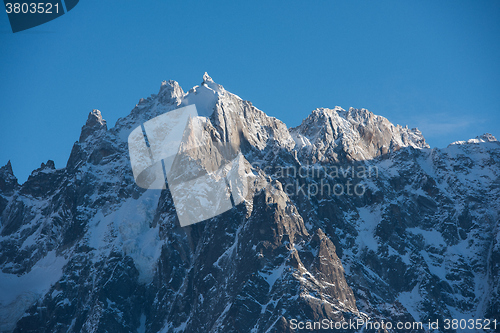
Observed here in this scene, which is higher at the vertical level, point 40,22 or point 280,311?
point 40,22

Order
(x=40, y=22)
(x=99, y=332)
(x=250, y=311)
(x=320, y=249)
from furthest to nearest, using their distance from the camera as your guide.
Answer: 1. (x=99, y=332)
2. (x=320, y=249)
3. (x=250, y=311)
4. (x=40, y=22)

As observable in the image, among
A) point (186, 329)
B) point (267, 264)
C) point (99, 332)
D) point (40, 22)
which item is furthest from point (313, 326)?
point (40, 22)

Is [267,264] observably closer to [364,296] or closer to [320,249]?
[320,249]

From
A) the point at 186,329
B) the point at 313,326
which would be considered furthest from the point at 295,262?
the point at 186,329

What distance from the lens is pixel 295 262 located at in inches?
7052

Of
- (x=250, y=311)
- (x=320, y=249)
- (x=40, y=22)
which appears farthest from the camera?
(x=320, y=249)

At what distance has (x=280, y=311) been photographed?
556 ft

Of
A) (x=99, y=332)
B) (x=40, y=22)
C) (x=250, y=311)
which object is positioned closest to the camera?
(x=40, y=22)

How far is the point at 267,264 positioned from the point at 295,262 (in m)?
6.46

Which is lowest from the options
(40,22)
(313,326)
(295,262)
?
(313,326)

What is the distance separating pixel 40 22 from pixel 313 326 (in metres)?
79.7

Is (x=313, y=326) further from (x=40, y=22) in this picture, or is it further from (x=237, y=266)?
(x=40, y=22)

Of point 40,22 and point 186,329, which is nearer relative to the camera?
point 40,22

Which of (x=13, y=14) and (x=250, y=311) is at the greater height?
(x=13, y=14)
